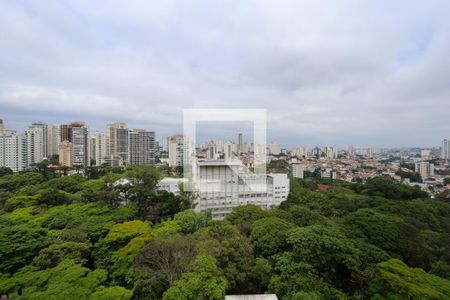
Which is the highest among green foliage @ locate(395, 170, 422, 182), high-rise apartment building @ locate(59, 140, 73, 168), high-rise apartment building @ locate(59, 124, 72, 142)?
high-rise apartment building @ locate(59, 124, 72, 142)

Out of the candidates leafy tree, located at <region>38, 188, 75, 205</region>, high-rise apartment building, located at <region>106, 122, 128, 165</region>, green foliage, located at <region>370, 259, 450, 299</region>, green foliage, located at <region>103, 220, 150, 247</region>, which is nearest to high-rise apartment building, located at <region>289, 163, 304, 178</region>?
high-rise apartment building, located at <region>106, 122, 128, 165</region>

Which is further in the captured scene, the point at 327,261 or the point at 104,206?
the point at 104,206

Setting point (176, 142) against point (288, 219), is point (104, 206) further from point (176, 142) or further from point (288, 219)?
point (176, 142)

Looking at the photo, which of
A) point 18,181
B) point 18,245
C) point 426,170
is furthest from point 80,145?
point 426,170

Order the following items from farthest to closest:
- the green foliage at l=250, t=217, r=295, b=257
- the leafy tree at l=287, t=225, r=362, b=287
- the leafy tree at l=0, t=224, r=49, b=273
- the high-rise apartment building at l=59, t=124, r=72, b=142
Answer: the high-rise apartment building at l=59, t=124, r=72, b=142, the green foliage at l=250, t=217, r=295, b=257, the leafy tree at l=0, t=224, r=49, b=273, the leafy tree at l=287, t=225, r=362, b=287

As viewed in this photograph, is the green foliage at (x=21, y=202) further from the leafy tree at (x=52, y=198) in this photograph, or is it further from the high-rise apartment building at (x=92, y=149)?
the high-rise apartment building at (x=92, y=149)

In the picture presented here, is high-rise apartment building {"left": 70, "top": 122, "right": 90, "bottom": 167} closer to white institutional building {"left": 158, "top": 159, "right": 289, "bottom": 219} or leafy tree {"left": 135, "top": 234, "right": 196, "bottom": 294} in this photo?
white institutional building {"left": 158, "top": 159, "right": 289, "bottom": 219}

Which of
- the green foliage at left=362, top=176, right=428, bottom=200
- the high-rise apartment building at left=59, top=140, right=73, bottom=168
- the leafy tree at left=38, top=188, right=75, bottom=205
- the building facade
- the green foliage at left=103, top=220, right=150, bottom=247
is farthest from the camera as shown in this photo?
the high-rise apartment building at left=59, top=140, right=73, bottom=168

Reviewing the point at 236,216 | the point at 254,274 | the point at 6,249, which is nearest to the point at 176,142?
the point at 236,216
